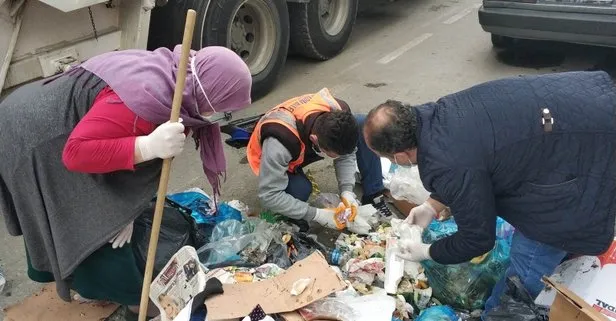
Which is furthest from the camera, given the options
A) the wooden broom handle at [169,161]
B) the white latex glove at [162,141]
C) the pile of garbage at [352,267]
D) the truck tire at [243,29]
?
the truck tire at [243,29]

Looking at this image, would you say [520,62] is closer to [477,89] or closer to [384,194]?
[384,194]

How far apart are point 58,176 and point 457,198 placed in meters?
1.44

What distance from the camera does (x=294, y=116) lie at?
289cm

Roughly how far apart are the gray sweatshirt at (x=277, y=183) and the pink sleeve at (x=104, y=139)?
0.94 m

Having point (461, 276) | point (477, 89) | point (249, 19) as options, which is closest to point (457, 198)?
point (477, 89)

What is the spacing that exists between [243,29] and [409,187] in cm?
237

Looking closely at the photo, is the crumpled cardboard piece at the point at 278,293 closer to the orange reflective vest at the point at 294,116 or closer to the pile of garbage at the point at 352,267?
the pile of garbage at the point at 352,267

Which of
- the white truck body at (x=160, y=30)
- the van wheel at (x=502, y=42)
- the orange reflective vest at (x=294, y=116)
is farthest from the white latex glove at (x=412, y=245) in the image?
the van wheel at (x=502, y=42)

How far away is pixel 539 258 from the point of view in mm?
2225

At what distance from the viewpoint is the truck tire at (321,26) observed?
205 inches

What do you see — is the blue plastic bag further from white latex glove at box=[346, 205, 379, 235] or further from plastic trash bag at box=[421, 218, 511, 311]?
plastic trash bag at box=[421, 218, 511, 311]

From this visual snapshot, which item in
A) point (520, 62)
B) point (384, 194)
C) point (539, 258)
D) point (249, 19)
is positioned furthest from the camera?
point (520, 62)

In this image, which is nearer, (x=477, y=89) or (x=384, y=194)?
(x=477, y=89)

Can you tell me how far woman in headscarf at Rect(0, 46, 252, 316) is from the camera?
6.31 ft
